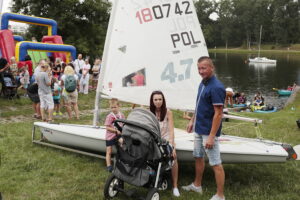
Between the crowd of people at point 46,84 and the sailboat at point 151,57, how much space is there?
2757 mm

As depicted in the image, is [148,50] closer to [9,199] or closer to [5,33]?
[9,199]

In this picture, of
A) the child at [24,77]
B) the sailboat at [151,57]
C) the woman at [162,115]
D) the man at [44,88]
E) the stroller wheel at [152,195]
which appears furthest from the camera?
the child at [24,77]

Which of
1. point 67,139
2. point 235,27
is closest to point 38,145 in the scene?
point 67,139

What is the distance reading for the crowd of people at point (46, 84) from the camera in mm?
7582

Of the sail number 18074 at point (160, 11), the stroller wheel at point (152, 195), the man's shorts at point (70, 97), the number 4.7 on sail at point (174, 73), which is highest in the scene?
the sail number 18074 at point (160, 11)

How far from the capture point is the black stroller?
3510 millimetres

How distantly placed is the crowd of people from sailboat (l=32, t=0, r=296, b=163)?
2.76 metres

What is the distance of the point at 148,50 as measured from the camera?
4.89 m

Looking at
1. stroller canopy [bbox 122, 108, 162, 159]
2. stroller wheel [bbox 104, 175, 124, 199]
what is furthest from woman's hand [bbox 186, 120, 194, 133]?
stroller wheel [bbox 104, 175, 124, 199]

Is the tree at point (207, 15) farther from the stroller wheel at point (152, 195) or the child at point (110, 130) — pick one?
the stroller wheel at point (152, 195)

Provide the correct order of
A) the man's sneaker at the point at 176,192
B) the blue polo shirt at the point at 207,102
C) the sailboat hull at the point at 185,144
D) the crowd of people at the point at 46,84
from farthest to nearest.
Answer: the crowd of people at the point at 46,84 < the sailboat hull at the point at 185,144 < the man's sneaker at the point at 176,192 < the blue polo shirt at the point at 207,102

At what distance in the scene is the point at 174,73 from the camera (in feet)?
16.5

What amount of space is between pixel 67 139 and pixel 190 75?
2313 millimetres

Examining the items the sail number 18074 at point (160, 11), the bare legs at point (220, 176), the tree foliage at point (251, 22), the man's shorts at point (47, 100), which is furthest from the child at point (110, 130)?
the tree foliage at point (251, 22)
